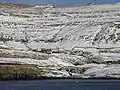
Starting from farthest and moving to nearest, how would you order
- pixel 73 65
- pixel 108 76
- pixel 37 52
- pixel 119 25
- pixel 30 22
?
pixel 30 22, pixel 119 25, pixel 37 52, pixel 73 65, pixel 108 76

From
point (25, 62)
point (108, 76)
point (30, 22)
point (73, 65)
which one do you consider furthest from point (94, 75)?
point (30, 22)

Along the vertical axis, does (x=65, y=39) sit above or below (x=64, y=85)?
above

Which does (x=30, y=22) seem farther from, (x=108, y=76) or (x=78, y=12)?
(x=108, y=76)

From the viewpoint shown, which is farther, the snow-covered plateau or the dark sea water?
the snow-covered plateau

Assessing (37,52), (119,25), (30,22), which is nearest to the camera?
(37,52)

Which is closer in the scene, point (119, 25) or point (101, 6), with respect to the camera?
point (119, 25)

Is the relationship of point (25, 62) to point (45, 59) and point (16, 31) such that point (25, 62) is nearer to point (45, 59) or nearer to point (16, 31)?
point (45, 59)

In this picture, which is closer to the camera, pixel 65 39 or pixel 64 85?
pixel 64 85

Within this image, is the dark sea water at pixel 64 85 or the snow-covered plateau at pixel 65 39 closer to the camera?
the dark sea water at pixel 64 85
